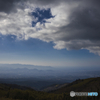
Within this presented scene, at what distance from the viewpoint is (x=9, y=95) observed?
1591 centimetres

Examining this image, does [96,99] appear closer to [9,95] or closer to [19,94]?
[19,94]

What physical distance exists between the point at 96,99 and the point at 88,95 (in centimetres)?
152

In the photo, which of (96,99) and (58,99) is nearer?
(96,99)

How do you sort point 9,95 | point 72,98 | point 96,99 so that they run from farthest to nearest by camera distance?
point 9,95 → point 72,98 → point 96,99

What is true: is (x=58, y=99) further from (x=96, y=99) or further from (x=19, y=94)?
(x=19, y=94)

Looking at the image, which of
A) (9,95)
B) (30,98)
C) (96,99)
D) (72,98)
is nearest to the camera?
(96,99)

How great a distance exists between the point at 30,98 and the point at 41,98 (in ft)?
5.83


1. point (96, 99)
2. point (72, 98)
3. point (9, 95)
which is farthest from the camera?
point (9, 95)

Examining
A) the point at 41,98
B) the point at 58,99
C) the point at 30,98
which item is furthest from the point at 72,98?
the point at 30,98

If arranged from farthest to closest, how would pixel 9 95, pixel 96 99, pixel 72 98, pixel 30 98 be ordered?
pixel 9 95 → pixel 30 98 → pixel 72 98 → pixel 96 99

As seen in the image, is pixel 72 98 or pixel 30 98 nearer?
pixel 72 98

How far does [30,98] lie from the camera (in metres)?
14.9

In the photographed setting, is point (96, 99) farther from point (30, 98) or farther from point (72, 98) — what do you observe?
point (30, 98)

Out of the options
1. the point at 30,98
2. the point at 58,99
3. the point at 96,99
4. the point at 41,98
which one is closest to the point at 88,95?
the point at 96,99
